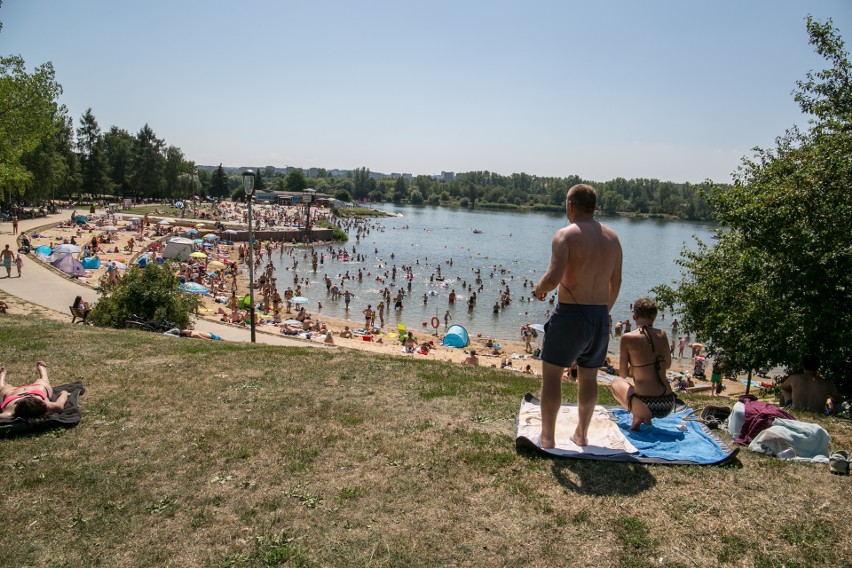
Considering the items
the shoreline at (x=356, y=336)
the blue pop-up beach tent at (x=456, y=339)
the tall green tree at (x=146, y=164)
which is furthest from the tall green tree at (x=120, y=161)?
the blue pop-up beach tent at (x=456, y=339)

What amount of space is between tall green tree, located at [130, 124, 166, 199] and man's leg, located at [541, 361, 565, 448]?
77238 mm

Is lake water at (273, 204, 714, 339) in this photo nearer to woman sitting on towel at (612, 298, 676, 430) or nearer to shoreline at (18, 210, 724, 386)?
shoreline at (18, 210, 724, 386)

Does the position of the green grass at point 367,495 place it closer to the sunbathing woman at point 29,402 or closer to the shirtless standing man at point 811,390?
the sunbathing woman at point 29,402

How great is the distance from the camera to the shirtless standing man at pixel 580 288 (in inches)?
154

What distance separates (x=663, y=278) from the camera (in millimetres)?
50531

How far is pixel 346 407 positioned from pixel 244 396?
1.25 meters

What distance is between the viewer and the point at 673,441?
4.61 m

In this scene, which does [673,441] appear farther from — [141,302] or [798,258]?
[141,302]

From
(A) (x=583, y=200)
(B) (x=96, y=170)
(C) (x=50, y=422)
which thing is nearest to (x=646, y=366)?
(A) (x=583, y=200)

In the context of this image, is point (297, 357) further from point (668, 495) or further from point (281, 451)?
point (668, 495)

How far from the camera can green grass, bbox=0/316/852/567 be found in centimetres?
315

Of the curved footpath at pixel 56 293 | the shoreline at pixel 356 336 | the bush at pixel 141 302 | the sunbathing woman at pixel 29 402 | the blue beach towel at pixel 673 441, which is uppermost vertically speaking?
the blue beach towel at pixel 673 441

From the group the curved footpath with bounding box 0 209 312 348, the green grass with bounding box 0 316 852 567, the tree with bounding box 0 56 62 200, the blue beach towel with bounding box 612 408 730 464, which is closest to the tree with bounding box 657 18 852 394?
the green grass with bounding box 0 316 852 567

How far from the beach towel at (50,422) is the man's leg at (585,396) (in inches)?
178
